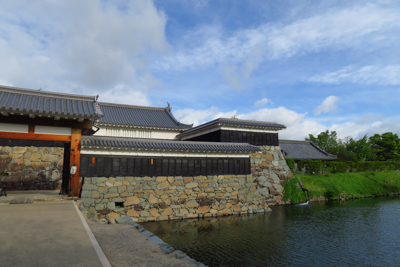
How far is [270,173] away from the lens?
74.3 feet

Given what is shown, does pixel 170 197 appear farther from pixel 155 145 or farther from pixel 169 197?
pixel 155 145

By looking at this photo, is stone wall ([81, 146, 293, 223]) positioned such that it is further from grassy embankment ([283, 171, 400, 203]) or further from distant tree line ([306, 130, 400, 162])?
distant tree line ([306, 130, 400, 162])

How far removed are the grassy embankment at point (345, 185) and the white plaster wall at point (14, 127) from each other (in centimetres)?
1971

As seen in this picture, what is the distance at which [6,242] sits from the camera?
607 centimetres

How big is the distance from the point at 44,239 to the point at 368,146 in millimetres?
50233

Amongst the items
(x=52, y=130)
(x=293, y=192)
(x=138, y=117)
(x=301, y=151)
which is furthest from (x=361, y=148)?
(x=52, y=130)

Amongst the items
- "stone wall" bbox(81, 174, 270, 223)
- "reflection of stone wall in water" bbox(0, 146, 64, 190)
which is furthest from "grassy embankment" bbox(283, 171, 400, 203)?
"reflection of stone wall in water" bbox(0, 146, 64, 190)

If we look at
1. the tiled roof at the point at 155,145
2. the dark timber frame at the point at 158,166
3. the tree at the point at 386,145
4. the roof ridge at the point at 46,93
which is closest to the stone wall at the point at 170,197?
the dark timber frame at the point at 158,166

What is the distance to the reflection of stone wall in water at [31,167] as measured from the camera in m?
21.1

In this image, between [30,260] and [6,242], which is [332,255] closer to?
[30,260]

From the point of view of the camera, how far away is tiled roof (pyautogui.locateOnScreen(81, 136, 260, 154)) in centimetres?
1458

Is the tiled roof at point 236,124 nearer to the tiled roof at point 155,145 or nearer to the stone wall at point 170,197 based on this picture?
the tiled roof at point 155,145

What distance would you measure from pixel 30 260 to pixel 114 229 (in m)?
3.97

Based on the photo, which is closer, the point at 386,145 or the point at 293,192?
the point at 293,192
